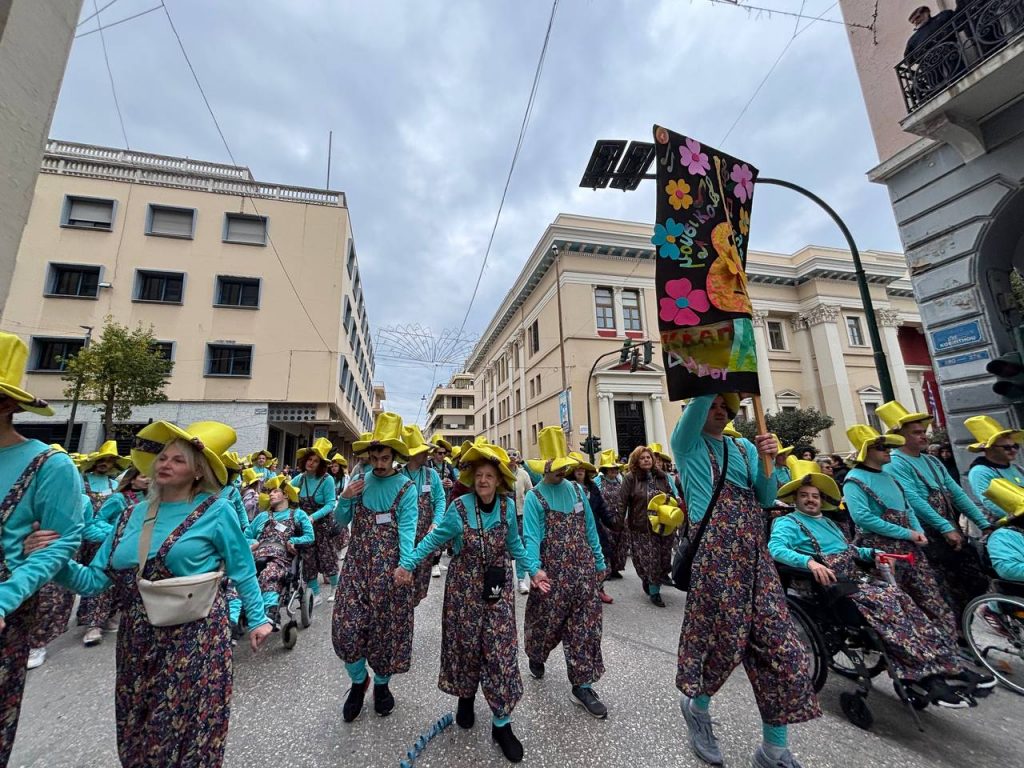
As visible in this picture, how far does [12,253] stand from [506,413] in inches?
1324

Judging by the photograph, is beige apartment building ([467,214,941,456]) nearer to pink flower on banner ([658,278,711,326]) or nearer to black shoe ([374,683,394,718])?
black shoe ([374,683,394,718])

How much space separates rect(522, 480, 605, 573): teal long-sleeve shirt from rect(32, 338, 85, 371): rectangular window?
22710 millimetres

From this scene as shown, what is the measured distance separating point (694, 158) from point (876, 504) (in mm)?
3356

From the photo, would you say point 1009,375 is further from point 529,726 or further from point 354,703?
point 354,703

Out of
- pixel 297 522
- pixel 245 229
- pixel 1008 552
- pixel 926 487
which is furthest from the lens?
pixel 245 229

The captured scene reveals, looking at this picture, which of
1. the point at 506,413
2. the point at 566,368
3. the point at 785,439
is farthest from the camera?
the point at 506,413

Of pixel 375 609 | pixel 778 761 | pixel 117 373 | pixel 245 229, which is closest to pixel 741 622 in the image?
pixel 778 761

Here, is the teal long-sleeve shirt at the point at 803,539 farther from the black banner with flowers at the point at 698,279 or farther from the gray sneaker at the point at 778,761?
the black banner with flowers at the point at 698,279

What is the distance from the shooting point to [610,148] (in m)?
6.32

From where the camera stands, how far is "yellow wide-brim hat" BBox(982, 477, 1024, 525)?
3264 mm

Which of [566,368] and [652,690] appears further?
[566,368]

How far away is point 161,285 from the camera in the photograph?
18.7 m

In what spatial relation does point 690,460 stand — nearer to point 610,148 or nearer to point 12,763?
point 12,763

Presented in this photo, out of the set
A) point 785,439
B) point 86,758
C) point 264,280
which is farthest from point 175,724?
point 785,439
